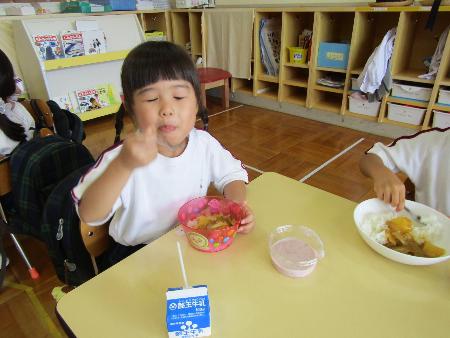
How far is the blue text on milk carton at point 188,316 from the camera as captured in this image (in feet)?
1.63

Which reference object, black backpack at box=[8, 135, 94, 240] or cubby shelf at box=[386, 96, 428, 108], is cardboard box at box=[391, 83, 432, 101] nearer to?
cubby shelf at box=[386, 96, 428, 108]

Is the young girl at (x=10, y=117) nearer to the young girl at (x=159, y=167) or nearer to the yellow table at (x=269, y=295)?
the young girl at (x=159, y=167)

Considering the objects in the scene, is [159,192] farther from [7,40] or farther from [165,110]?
[7,40]

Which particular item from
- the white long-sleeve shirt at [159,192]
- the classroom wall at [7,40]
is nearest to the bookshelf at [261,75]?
the classroom wall at [7,40]

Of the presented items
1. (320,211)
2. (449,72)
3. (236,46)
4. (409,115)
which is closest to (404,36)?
(449,72)

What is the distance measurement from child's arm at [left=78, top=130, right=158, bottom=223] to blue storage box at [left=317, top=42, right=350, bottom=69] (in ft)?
8.76

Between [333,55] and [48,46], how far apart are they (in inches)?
97.3

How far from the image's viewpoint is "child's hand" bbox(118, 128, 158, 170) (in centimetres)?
59

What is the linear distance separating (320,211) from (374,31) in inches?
108

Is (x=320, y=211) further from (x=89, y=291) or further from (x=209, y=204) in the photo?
(x=89, y=291)

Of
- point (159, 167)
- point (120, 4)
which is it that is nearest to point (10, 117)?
point (159, 167)

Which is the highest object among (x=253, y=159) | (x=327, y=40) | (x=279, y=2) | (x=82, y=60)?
(x=279, y=2)

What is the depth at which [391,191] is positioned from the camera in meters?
0.79

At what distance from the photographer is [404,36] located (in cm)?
257
